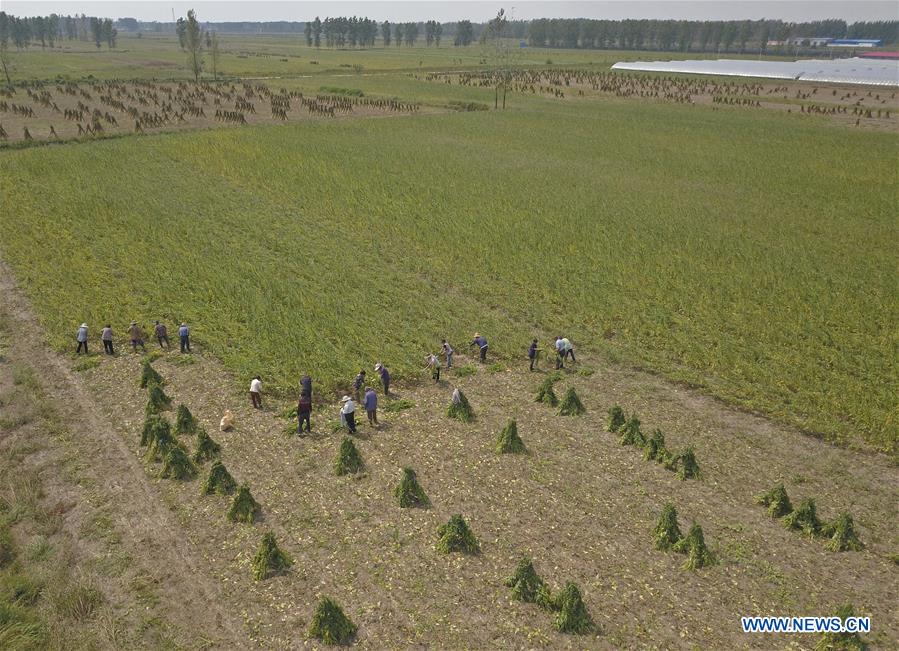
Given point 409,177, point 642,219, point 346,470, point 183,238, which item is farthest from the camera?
point 409,177

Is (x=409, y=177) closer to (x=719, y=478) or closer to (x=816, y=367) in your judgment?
(x=816, y=367)

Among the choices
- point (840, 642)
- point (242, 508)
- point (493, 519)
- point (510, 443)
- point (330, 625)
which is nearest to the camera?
point (840, 642)

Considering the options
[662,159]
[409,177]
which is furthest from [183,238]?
[662,159]

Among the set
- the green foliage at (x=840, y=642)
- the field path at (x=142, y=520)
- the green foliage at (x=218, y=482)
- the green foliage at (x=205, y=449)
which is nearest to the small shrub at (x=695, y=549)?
the green foliage at (x=840, y=642)

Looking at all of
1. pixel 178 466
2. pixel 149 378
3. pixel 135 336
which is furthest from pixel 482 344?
pixel 135 336

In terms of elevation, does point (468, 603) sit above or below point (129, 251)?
below

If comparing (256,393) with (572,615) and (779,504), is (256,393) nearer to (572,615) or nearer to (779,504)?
(572,615)
